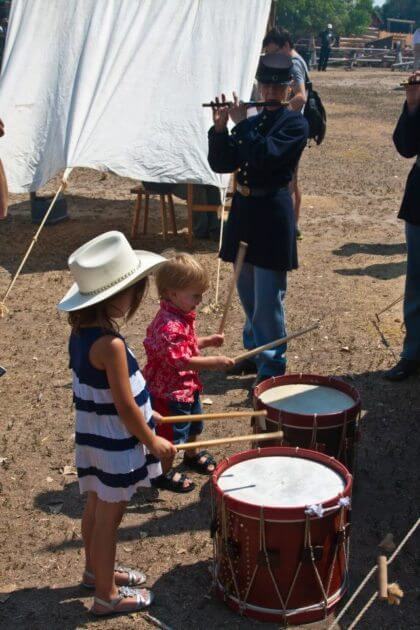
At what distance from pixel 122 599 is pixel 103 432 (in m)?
0.81

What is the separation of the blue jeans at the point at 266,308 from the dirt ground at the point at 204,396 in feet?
1.18

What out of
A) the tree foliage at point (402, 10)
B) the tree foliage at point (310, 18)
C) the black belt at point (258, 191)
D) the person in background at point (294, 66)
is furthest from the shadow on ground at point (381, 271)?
the tree foliage at point (402, 10)

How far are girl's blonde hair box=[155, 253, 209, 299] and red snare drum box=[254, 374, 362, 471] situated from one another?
2.26 feet

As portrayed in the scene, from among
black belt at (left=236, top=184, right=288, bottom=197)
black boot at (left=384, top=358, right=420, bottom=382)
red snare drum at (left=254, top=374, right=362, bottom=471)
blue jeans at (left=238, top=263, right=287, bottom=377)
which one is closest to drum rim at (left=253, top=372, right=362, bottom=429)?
red snare drum at (left=254, top=374, right=362, bottom=471)

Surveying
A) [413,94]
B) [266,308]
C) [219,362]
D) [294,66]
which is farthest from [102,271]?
A: [294,66]

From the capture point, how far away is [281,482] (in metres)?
3.60

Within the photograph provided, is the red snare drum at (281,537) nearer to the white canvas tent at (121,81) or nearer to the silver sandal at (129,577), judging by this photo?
the silver sandal at (129,577)

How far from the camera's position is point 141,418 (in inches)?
132

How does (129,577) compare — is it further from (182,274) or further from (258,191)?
(258,191)

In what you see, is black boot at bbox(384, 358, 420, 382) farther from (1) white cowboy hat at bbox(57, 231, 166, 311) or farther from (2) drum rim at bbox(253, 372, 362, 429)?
(1) white cowboy hat at bbox(57, 231, 166, 311)

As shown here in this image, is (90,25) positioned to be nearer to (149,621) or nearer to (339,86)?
(149,621)

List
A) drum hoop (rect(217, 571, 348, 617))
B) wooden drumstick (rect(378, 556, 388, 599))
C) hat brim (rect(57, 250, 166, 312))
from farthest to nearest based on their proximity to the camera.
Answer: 1. drum hoop (rect(217, 571, 348, 617))
2. hat brim (rect(57, 250, 166, 312))
3. wooden drumstick (rect(378, 556, 388, 599))

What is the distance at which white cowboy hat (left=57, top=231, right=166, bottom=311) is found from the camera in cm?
334

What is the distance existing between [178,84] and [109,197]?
326 centimetres
